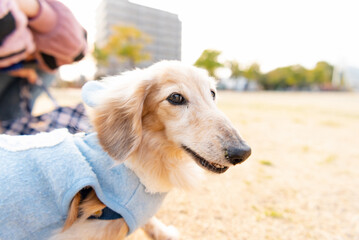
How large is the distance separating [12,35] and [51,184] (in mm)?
1543

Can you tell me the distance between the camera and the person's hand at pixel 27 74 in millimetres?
2634

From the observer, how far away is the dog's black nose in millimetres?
1208

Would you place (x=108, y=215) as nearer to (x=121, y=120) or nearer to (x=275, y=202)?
(x=121, y=120)

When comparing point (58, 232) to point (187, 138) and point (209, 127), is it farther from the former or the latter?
point (209, 127)

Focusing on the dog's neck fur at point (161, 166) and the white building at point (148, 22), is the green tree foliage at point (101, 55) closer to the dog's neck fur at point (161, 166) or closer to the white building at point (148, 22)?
the white building at point (148, 22)

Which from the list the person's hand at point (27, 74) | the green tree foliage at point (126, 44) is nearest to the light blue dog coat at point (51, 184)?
the person's hand at point (27, 74)

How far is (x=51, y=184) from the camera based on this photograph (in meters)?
1.20

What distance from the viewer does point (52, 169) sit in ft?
3.99

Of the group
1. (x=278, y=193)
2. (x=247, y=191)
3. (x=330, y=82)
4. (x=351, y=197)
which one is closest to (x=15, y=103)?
(x=247, y=191)

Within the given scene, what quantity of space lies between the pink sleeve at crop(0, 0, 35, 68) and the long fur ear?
1178 millimetres

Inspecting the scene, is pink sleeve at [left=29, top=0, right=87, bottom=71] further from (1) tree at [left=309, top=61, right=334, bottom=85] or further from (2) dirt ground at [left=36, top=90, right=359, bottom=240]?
(1) tree at [left=309, top=61, right=334, bottom=85]

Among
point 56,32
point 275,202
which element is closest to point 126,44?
point 56,32

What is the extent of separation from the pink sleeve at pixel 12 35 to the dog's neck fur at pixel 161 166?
5.11 feet

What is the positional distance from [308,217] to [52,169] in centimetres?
214
